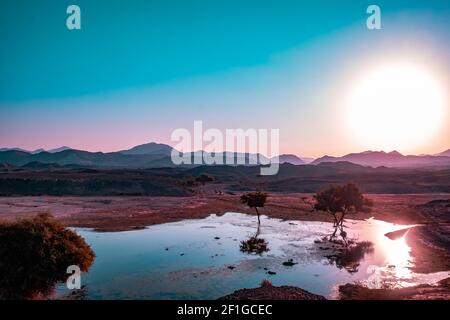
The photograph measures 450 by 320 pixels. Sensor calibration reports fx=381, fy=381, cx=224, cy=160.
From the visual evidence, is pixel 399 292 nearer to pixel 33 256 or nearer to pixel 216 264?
pixel 216 264

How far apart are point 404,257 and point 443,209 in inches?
1824

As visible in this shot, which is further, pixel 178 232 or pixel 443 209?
pixel 443 209

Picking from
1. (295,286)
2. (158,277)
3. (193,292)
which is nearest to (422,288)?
(295,286)

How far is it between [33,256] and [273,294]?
18.7 metres

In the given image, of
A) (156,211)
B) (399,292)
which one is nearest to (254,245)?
(399,292)

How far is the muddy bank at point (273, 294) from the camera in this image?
30.4 metres

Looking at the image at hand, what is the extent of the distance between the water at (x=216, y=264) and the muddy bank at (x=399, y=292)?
151 centimetres

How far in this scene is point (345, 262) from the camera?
150 feet

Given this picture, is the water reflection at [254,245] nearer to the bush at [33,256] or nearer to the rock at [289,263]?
the rock at [289,263]

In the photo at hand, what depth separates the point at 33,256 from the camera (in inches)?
1100

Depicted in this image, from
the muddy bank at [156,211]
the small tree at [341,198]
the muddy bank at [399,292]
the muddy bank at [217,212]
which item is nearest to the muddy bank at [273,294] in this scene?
the muddy bank at [399,292]

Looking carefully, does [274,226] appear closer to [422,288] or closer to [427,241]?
[427,241]
